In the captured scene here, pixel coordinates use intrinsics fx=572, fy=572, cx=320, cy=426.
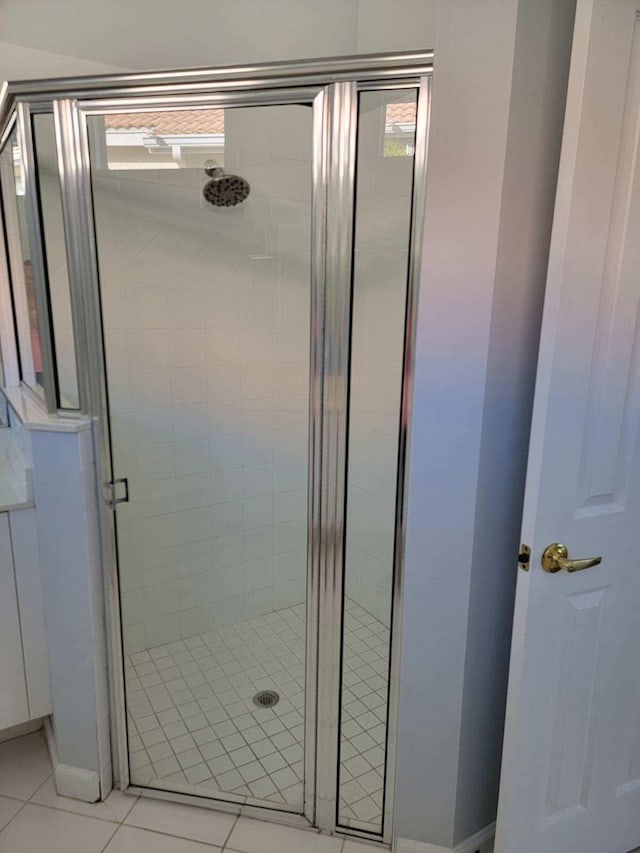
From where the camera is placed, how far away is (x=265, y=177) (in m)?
1.90

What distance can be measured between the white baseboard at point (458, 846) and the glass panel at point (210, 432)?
304 mm

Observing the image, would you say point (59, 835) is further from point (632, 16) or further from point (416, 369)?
point (632, 16)

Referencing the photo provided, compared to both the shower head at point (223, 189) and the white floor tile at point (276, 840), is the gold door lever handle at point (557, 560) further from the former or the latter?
the shower head at point (223, 189)

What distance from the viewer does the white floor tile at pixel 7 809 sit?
5.12 ft

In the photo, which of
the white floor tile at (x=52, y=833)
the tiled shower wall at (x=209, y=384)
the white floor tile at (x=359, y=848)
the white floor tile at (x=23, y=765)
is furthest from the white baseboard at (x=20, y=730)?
the white floor tile at (x=359, y=848)

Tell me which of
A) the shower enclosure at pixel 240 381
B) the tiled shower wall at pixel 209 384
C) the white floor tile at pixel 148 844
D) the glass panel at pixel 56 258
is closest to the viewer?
the shower enclosure at pixel 240 381

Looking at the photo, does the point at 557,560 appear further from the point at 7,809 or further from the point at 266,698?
the point at 7,809

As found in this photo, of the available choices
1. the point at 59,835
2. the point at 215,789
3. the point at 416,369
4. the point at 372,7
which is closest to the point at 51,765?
the point at 59,835

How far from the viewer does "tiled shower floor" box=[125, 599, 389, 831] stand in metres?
1.48

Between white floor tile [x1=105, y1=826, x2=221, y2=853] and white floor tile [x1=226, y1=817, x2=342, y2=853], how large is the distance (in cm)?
6

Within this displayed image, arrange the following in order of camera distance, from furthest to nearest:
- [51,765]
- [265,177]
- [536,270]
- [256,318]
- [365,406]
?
[256,318], [265,177], [51,765], [365,406], [536,270]

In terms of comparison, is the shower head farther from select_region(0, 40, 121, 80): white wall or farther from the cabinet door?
the cabinet door

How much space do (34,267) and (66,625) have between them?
0.95m

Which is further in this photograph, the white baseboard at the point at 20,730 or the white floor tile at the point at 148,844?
the white baseboard at the point at 20,730
